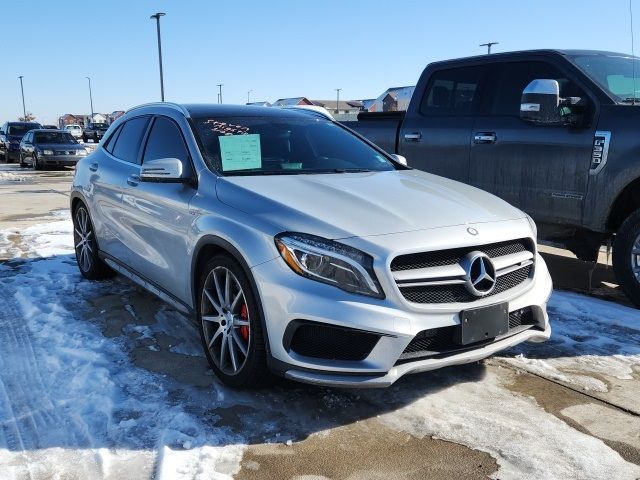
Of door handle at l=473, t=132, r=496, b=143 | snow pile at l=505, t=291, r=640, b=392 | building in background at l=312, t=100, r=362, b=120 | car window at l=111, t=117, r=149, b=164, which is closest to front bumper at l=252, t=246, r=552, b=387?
snow pile at l=505, t=291, r=640, b=392

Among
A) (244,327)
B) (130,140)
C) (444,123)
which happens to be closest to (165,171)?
(244,327)

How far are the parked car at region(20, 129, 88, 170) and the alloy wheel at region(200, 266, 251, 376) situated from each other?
1922cm

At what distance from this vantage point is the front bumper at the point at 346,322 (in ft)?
9.20

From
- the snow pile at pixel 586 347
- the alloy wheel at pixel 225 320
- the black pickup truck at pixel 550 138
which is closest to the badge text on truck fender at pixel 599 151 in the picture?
the black pickup truck at pixel 550 138

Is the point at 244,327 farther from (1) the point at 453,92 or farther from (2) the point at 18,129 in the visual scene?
(2) the point at 18,129

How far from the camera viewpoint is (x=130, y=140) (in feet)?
16.4

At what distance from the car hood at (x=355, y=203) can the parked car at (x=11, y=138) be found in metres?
25.8

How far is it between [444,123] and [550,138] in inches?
46.8

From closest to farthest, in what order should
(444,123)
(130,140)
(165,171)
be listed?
(165,171) < (130,140) < (444,123)

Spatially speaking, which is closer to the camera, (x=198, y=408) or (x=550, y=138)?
(x=198, y=408)

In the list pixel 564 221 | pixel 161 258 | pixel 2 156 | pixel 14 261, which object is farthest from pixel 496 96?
pixel 2 156

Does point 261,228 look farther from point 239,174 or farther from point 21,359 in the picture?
point 21,359

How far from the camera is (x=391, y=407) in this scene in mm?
3238

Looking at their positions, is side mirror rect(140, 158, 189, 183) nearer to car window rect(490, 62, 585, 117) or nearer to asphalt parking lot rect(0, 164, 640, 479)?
asphalt parking lot rect(0, 164, 640, 479)
